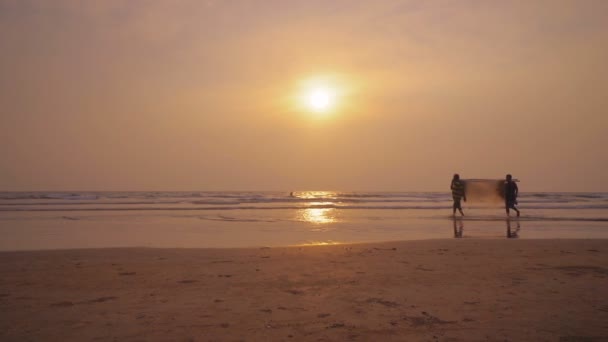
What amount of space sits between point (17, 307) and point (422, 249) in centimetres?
778

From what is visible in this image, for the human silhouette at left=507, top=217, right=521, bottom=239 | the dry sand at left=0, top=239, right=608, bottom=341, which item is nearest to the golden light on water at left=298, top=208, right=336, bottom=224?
the human silhouette at left=507, top=217, right=521, bottom=239

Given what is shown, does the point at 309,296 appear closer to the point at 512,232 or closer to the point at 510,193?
the point at 512,232

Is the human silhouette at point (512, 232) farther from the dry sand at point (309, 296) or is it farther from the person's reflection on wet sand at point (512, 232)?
the dry sand at point (309, 296)

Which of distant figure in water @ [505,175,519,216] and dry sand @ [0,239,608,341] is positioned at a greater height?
distant figure in water @ [505,175,519,216]

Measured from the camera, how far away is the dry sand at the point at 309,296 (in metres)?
4.64

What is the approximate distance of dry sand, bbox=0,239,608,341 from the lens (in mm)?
4645

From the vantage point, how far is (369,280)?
693 cm

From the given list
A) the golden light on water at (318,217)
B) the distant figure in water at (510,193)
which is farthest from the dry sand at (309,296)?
the distant figure in water at (510,193)

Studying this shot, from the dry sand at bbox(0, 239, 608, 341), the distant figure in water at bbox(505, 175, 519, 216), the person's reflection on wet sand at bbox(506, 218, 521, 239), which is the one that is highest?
the distant figure in water at bbox(505, 175, 519, 216)

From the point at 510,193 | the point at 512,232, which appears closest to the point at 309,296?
the point at 512,232

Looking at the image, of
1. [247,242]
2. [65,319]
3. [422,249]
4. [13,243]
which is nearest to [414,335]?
[65,319]

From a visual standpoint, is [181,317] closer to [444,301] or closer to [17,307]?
[17,307]

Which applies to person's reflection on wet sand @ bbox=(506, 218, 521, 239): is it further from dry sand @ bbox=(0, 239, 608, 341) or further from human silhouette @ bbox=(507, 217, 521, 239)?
dry sand @ bbox=(0, 239, 608, 341)

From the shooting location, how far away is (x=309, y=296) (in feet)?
19.8
